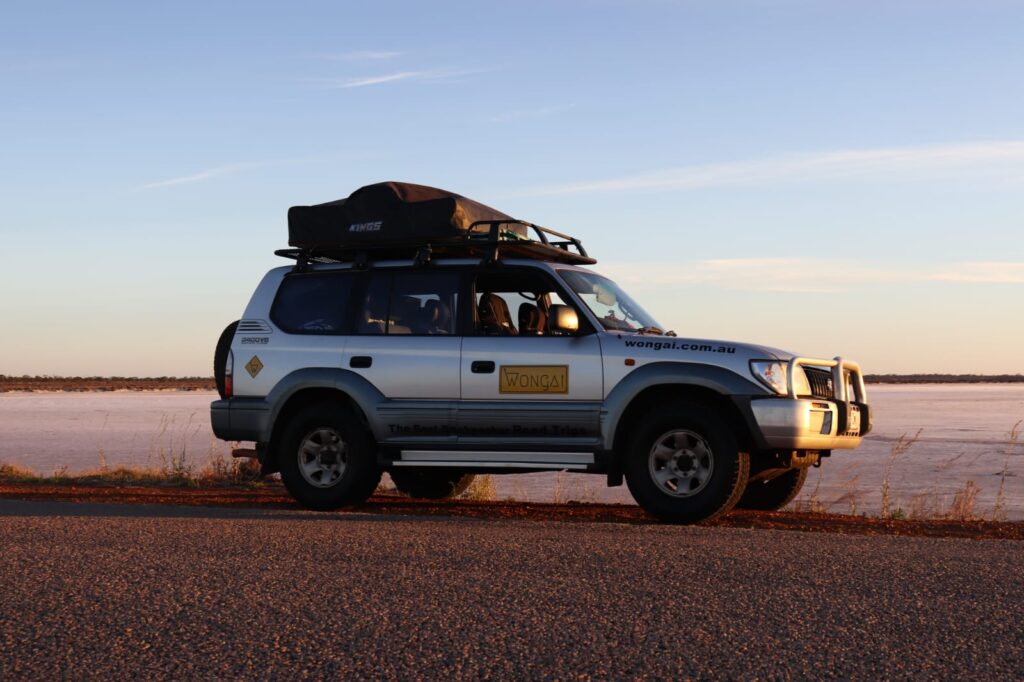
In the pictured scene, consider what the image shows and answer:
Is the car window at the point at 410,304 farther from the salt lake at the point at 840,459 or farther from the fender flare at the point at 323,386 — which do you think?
the salt lake at the point at 840,459

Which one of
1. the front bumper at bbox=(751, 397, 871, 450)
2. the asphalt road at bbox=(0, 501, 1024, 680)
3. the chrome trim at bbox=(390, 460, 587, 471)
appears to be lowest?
the asphalt road at bbox=(0, 501, 1024, 680)

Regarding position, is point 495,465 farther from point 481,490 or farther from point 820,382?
point 481,490

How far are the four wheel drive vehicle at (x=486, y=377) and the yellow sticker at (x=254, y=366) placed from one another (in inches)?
0.5

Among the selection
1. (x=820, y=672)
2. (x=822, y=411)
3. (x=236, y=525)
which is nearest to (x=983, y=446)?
(x=822, y=411)

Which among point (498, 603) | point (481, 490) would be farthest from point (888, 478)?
point (498, 603)

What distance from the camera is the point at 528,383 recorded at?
32.9 ft

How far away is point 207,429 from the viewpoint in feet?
118

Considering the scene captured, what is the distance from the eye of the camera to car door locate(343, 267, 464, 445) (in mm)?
10281

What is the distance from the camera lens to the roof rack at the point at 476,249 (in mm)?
10383

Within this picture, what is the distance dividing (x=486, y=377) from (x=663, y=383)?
1495 mm

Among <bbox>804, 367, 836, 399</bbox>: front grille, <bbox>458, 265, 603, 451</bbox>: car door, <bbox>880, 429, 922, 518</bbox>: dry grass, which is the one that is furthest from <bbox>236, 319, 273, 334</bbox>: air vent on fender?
<bbox>880, 429, 922, 518</bbox>: dry grass

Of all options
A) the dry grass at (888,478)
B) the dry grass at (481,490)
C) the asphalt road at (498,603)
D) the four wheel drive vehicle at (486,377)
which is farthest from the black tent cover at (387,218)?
the dry grass at (888,478)

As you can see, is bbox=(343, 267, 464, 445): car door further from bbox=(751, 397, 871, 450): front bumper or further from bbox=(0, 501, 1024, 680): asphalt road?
bbox=(751, 397, 871, 450): front bumper

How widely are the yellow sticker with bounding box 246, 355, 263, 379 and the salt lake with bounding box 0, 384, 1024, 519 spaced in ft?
13.2
